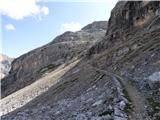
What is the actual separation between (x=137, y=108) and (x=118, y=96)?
3.76 meters

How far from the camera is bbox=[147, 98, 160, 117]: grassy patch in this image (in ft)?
96.1

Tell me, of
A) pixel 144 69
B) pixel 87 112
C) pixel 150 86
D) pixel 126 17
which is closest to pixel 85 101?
pixel 87 112

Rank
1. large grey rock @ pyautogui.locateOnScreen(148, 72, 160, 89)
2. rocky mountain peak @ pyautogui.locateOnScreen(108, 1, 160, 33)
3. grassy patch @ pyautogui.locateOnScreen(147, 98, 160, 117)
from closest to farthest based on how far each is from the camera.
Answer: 1. grassy patch @ pyautogui.locateOnScreen(147, 98, 160, 117)
2. large grey rock @ pyautogui.locateOnScreen(148, 72, 160, 89)
3. rocky mountain peak @ pyautogui.locateOnScreen(108, 1, 160, 33)

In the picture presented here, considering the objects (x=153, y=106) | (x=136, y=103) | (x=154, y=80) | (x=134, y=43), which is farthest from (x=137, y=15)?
(x=153, y=106)

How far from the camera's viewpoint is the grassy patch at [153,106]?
29306mm

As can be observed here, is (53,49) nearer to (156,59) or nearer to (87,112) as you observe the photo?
(156,59)

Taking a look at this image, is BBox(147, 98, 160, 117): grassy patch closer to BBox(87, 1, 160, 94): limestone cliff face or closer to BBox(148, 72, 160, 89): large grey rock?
BBox(148, 72, 160, 89): large grey rock

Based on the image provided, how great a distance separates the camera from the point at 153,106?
101 feet

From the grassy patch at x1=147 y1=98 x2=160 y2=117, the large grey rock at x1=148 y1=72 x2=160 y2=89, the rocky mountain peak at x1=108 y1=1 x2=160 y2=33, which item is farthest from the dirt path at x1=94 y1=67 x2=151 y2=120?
the rocky mountain peak at x1=108 y1=1 x2=160 y2=33

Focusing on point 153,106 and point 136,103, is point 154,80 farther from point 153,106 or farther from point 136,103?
point 153,106

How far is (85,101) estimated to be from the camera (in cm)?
3931

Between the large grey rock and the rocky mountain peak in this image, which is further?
the rocky mountain peak

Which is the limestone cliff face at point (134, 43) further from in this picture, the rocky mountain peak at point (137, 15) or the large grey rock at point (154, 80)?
the large grey rock at point (154, 80)

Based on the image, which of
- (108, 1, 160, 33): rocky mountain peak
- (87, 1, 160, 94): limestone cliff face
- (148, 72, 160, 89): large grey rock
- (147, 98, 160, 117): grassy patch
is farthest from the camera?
(108, 1, 160, 33): rocky mountain peak
